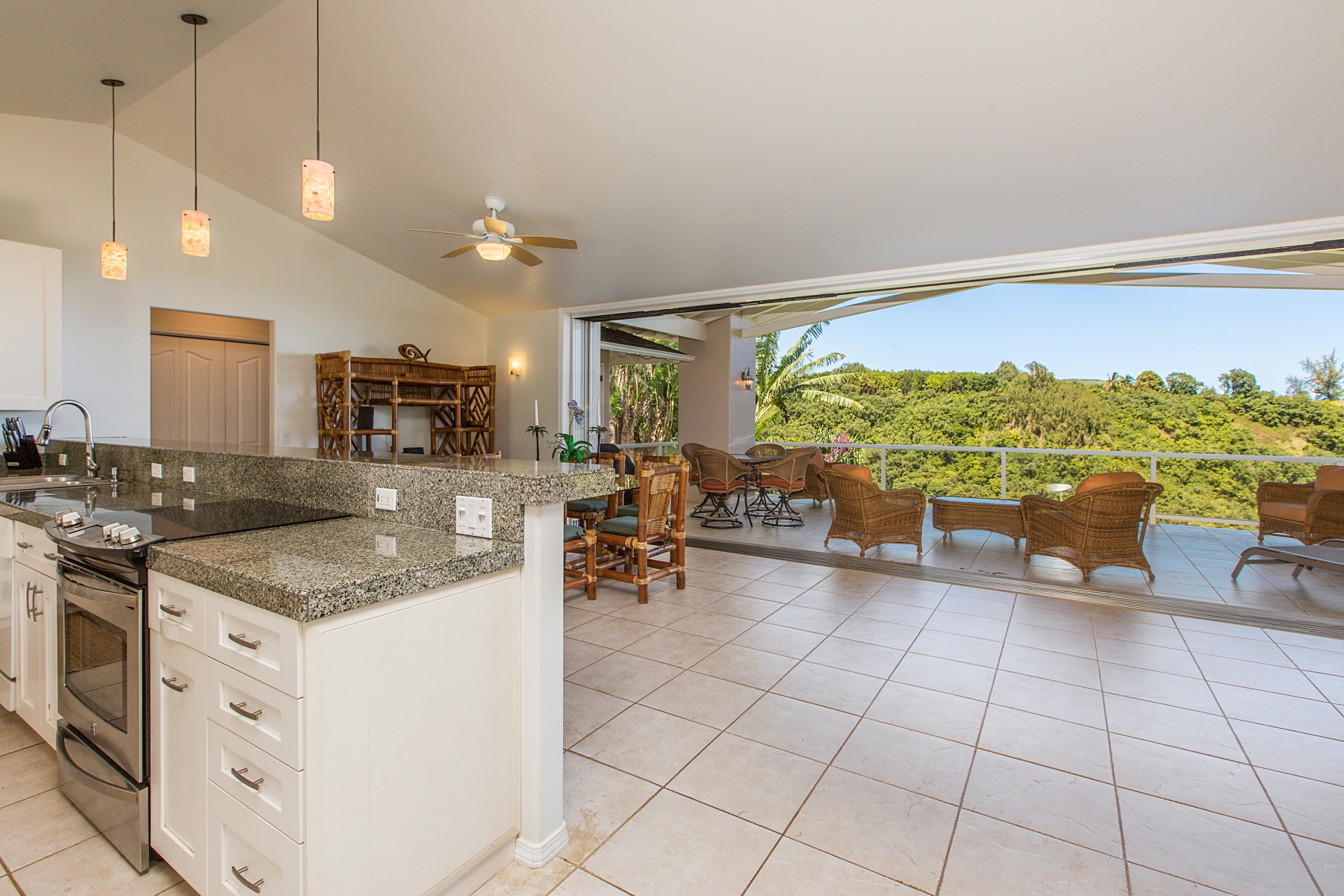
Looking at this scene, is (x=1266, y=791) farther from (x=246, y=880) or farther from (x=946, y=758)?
(x=246, y=880)

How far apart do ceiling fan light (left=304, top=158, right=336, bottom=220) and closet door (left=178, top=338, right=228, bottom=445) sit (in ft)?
14.5

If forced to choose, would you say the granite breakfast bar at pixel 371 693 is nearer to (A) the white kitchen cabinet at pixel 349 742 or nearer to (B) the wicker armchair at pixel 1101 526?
(A) the white kitchen cabinet at pixel 349 742

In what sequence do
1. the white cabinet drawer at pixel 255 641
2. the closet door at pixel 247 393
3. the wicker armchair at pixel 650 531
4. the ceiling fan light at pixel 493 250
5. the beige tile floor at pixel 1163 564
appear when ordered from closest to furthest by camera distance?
the white cabinet drawer at pixel 255 641
the wicker armchair at pixel 650 531
the beige tile floor at pixel 1163 564
the ceiling fan light at pixel 493 250
the closet door at pixel 247 393

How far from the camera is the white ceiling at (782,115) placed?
296 cm

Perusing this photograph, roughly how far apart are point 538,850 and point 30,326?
16.0 feet

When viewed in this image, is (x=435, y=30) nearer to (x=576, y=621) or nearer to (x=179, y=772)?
(x=576, y=621)

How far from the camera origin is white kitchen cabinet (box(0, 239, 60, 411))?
3967 mm

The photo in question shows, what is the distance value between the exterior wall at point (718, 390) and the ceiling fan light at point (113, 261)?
692cm

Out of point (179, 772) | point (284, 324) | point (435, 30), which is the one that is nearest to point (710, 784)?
point (179, 772)

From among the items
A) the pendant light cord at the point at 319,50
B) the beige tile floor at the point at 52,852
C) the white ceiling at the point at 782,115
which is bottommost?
the beige tile floor at the point at 52,852

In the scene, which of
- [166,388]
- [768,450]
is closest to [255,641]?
[166,388]

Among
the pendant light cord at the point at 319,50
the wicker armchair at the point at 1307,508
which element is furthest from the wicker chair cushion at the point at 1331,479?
the pendant light cord at the point at 319,50

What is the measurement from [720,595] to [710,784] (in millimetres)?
2257

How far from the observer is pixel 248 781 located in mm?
1351
